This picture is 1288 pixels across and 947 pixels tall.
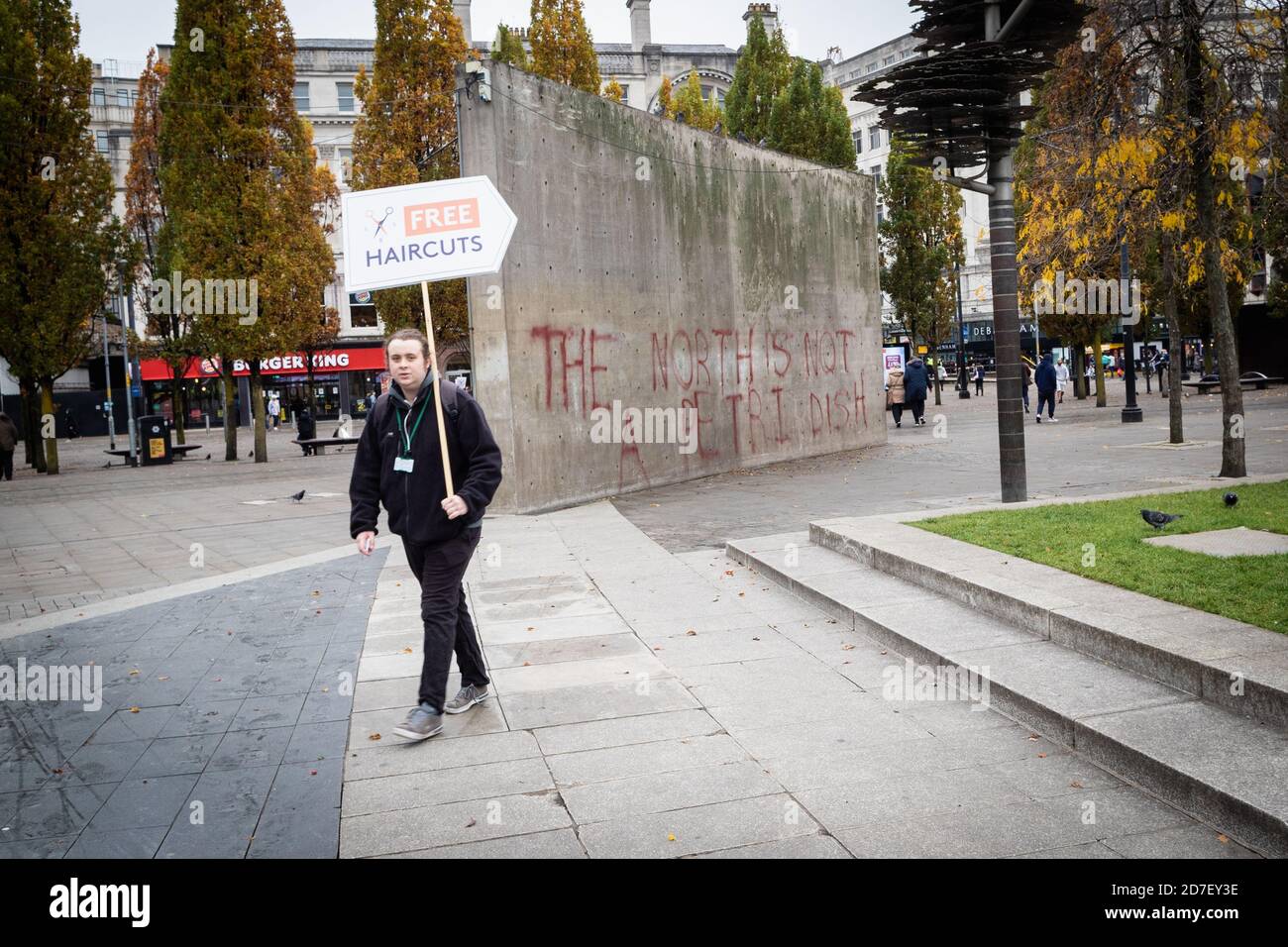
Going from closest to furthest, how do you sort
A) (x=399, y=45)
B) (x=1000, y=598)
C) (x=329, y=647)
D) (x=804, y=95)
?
(x=1000, y=598) → (x=329, y=647) → (x=399, y=45) → (x=804, y=95)

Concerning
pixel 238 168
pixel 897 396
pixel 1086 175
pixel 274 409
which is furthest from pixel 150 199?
pixel 1086 175

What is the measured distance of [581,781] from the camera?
4367mm

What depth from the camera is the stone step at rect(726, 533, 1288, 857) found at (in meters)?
3.70

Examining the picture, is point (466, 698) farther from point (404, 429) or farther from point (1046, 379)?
point (1046, 379)

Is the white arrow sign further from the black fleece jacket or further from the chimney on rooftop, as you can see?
the chimney on rooftop

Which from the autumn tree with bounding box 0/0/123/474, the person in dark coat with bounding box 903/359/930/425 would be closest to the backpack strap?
the person in dark coat with bounding box 903/359/930/425

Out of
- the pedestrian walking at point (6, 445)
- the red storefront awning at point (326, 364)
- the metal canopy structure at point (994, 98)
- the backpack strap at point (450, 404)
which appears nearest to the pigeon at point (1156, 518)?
the metal canopy structure at point (994, 98)

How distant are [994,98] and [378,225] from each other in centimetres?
704

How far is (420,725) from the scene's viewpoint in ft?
16.3

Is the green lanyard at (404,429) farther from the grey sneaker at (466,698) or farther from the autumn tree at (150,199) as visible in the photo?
the autumn tree at (150,199)
